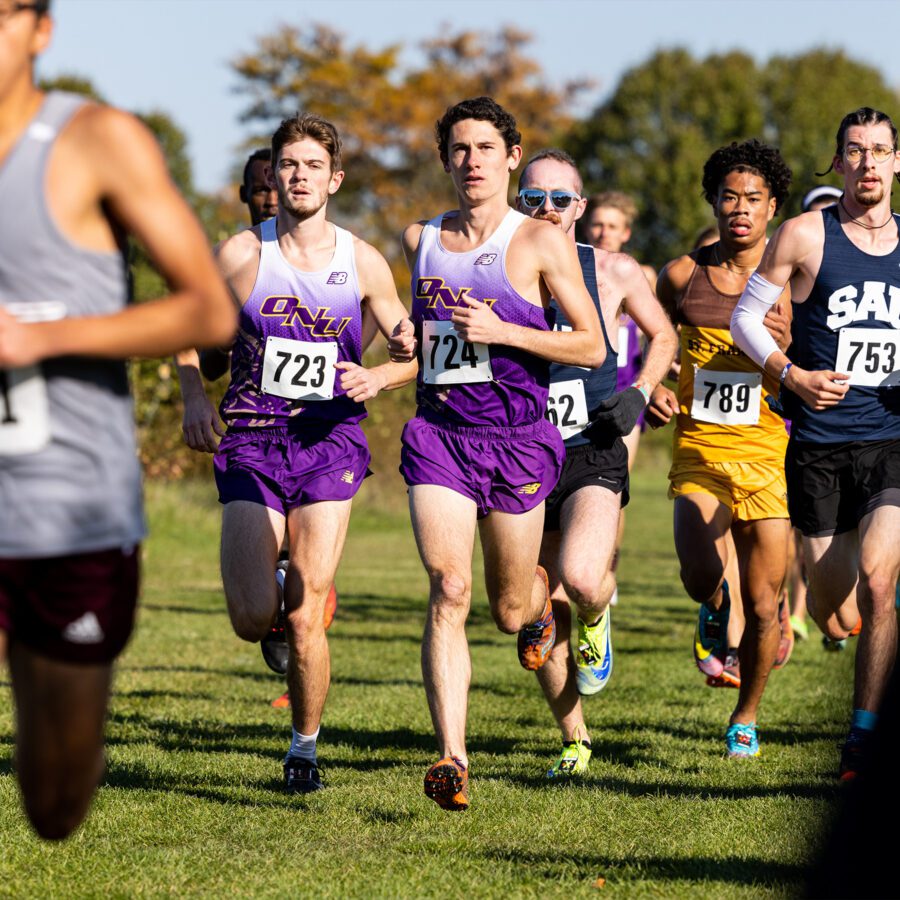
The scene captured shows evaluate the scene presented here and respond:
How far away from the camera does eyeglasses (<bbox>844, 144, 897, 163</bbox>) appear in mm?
6520

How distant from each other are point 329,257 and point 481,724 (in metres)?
2.77

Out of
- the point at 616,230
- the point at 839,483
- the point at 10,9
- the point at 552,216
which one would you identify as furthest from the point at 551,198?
the point at 10,9

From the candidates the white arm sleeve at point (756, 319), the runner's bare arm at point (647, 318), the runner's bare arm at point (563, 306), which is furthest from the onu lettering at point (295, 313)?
the white arm sleeve at point (756, 319)

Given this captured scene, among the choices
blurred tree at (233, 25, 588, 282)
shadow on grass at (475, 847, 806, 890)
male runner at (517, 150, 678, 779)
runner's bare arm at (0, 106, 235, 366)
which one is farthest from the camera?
blurred tree at (233, 25, 588, 282)

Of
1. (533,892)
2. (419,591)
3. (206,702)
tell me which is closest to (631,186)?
(419,591)

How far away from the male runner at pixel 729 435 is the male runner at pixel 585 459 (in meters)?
0.43

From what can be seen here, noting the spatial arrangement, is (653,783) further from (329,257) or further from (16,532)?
(16,532)

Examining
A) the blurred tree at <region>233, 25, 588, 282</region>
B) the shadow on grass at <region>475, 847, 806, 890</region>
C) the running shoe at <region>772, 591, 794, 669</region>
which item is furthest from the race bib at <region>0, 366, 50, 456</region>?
the blurred tree at <region>233, 25, 588, 282</region>

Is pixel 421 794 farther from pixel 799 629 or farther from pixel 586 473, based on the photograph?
pixel 799 629

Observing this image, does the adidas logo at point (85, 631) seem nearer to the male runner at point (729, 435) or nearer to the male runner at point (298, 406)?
the male runner at point (298, 406)

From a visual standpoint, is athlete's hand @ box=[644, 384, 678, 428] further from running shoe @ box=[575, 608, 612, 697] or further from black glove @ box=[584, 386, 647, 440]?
running shoe @ box=[575, 608, 612, 697]

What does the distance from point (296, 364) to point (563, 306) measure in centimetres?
107

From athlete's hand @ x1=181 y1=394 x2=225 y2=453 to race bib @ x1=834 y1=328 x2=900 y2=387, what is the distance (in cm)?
248

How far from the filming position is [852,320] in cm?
Result: 654
